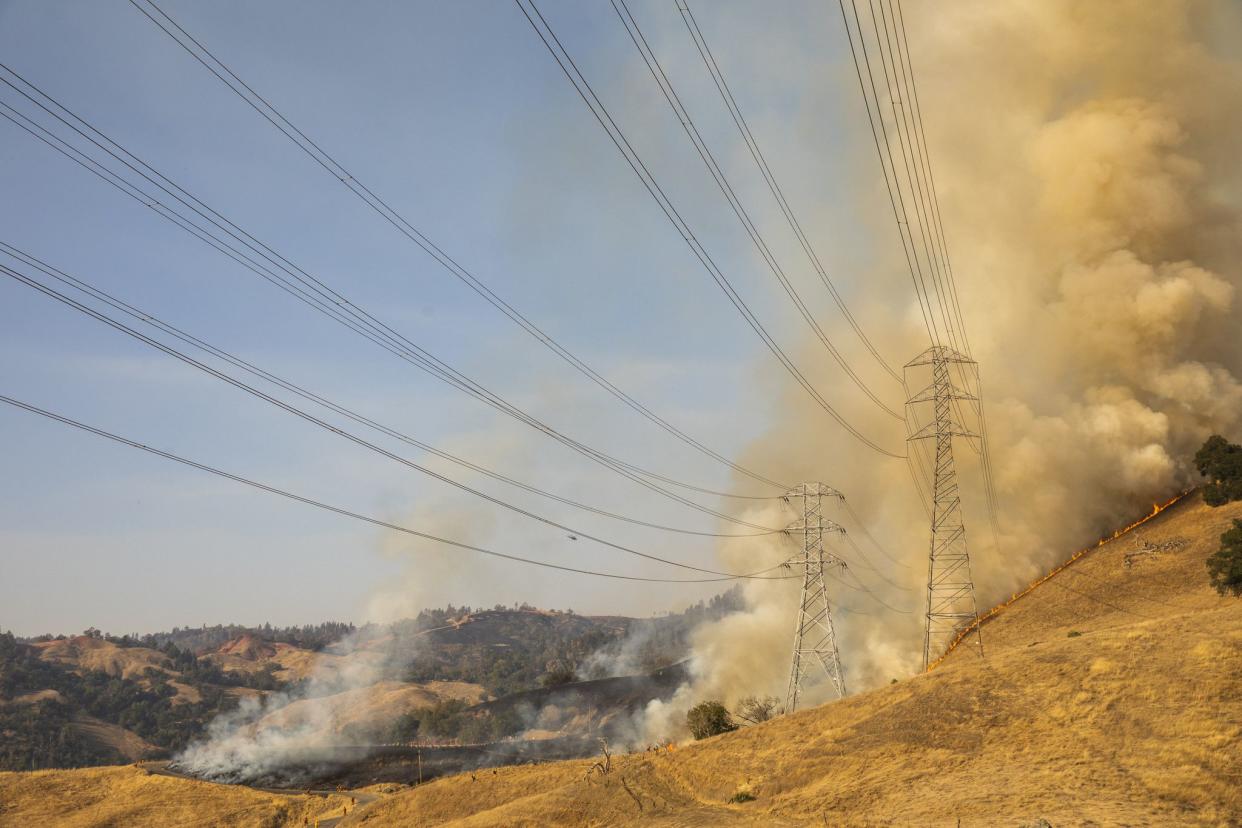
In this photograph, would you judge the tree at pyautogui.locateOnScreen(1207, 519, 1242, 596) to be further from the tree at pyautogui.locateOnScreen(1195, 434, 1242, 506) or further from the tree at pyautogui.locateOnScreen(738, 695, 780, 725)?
the tree at pyautogui.locateOnScreen(738, 695, 780, 725)

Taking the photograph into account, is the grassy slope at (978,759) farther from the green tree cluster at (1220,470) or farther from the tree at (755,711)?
the green tree cluster at (1220,470)

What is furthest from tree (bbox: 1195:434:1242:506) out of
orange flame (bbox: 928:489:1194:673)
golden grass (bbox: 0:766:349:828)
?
golden grass (bbox: 0:766:349:828)

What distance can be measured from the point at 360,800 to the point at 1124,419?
4017 inches

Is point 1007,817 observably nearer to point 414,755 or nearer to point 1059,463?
point 1059,463

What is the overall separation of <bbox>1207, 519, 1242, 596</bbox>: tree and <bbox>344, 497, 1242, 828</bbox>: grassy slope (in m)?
1.90

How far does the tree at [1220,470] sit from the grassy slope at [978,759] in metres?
34.0

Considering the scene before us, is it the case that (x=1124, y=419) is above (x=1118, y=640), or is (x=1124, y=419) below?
above

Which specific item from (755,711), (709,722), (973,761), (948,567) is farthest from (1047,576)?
(973,761)

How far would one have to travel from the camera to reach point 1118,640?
181ft

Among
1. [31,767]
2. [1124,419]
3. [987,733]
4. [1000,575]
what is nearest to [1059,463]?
[1124,419]

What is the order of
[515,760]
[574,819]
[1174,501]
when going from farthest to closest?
[515,760] < [1174,501] < [574,819]

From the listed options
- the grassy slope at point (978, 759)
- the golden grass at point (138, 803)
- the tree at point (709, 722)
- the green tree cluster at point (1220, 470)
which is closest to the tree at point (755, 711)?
the tree at point (709, 722)

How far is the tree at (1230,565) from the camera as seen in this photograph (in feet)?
225

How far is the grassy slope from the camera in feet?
127
